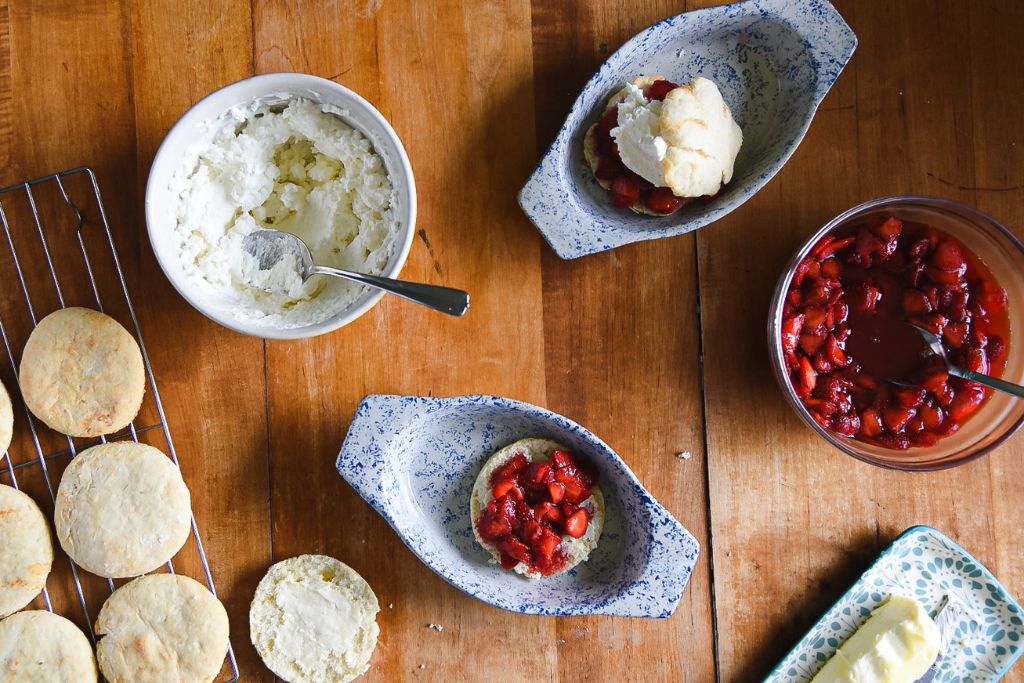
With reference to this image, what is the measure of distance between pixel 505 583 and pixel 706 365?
2.11ft

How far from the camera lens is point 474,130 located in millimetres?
1780

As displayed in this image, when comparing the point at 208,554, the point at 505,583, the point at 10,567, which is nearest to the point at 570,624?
the point at 505,583

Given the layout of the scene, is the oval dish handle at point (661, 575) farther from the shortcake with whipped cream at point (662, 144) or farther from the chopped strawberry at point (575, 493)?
the shortcake with whipped cream at point (662, 144)

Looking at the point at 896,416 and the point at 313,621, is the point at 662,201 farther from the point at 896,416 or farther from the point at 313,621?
Result: the point at 313,621

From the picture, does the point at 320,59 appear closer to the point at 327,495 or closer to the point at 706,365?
the point at 327,495

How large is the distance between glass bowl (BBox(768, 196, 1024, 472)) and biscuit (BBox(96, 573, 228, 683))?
130cm

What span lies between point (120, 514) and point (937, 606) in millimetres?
1762

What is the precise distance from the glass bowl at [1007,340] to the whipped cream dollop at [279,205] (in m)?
0.82

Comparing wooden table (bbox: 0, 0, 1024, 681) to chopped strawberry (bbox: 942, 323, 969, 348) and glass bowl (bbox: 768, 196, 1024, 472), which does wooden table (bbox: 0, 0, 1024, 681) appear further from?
chopped strawberry (bbox: 942, 323, 969, 348)

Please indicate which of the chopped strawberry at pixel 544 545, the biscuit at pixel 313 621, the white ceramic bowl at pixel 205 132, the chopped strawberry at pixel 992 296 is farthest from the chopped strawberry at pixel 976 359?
the biscuit at pixel 313 621

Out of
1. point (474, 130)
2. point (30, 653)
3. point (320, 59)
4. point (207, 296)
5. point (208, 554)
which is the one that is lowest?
point (30, 653)

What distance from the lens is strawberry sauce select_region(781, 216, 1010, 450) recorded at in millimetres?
1646

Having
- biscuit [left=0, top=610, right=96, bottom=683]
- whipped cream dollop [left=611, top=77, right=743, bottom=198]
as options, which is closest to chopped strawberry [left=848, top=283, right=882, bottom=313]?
whipped cream dollop [left=611, top=77, right=743, bottom=198]

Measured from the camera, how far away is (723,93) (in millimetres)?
1777
